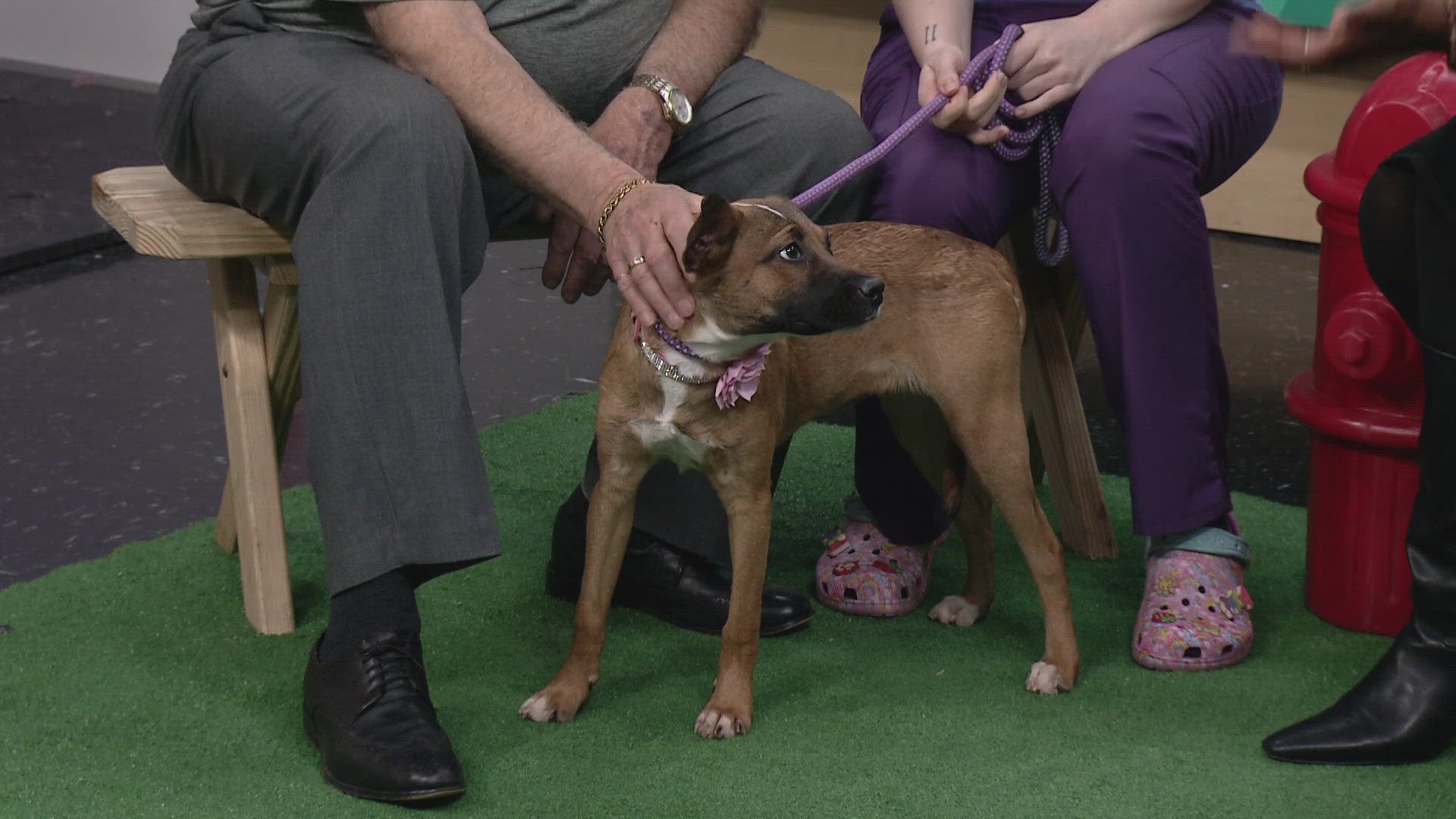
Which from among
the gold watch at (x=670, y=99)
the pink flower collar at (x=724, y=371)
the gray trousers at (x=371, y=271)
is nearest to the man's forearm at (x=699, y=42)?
the gold watch at (x=670, y=99)

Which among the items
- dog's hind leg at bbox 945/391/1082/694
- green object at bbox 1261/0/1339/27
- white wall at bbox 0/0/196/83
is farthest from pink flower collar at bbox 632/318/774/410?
white wall at bbox 0/0/196/83

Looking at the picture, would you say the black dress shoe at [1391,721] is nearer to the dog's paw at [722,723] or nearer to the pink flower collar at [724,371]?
the dog's paw at [722,723]

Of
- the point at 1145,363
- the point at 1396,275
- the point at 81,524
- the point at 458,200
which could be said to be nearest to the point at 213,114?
the point at 458,200

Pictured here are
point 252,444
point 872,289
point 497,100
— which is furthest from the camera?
point 252,444

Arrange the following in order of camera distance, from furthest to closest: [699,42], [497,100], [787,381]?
[699,42] → [787,381] → [497,100]

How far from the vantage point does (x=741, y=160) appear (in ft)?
7.38

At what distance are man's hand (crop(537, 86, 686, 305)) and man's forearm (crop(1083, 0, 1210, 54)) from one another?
24.7 inches

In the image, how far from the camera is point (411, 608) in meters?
1.85

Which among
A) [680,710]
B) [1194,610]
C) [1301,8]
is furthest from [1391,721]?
[1301,8]

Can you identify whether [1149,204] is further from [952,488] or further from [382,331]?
[382,331]

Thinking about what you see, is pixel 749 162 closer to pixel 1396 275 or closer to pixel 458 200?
pixel 458 200

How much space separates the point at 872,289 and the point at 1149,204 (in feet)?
1.81

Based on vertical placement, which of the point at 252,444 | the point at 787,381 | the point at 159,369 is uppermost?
the point at 787,381

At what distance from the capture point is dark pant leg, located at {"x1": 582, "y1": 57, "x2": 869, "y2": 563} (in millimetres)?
2240
